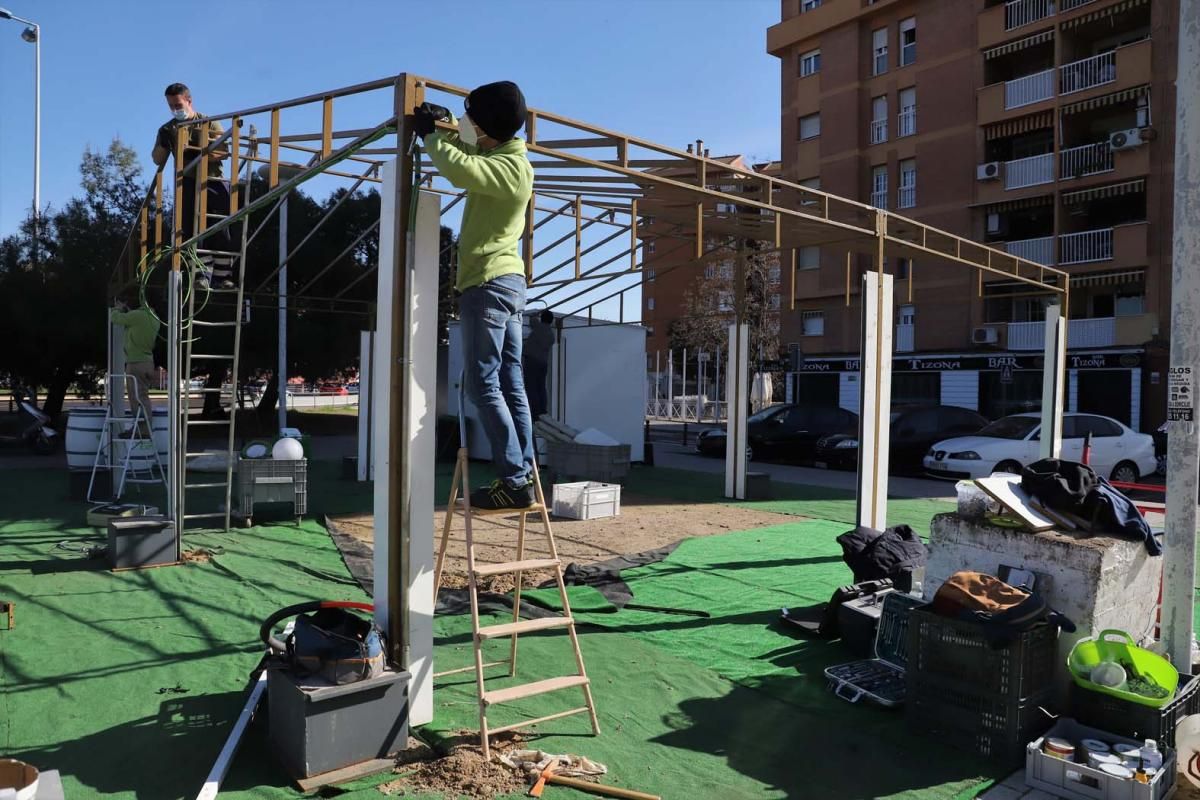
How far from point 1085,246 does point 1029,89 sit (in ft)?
16.6

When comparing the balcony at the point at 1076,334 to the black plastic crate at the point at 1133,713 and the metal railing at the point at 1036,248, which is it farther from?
the black plastic crate at the point at 1133,713

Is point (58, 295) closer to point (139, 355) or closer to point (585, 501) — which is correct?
point (139, 355)

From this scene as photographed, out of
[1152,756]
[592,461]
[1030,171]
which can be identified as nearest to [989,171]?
[1030,171]

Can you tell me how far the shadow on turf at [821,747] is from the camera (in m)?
3.47

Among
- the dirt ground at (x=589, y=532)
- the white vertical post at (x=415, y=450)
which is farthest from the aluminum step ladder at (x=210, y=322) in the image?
the white vertical post at (x=415, y=450)

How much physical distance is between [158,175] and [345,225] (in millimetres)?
16673

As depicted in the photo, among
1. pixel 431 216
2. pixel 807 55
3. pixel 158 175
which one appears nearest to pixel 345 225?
pixel 158 175

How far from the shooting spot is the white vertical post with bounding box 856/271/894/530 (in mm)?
7520

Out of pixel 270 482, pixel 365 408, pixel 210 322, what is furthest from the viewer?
pixel 365 408

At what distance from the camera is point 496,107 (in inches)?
146

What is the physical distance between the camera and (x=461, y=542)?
838cm

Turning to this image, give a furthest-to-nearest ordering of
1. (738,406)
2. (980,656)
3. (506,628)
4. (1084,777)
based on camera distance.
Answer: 1. (738,406)
2. (980,656)
3. (506,628)
4. (1084,777)

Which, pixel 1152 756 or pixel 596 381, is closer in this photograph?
pixel 1152 756

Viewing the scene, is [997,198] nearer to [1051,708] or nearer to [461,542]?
[461,542]
